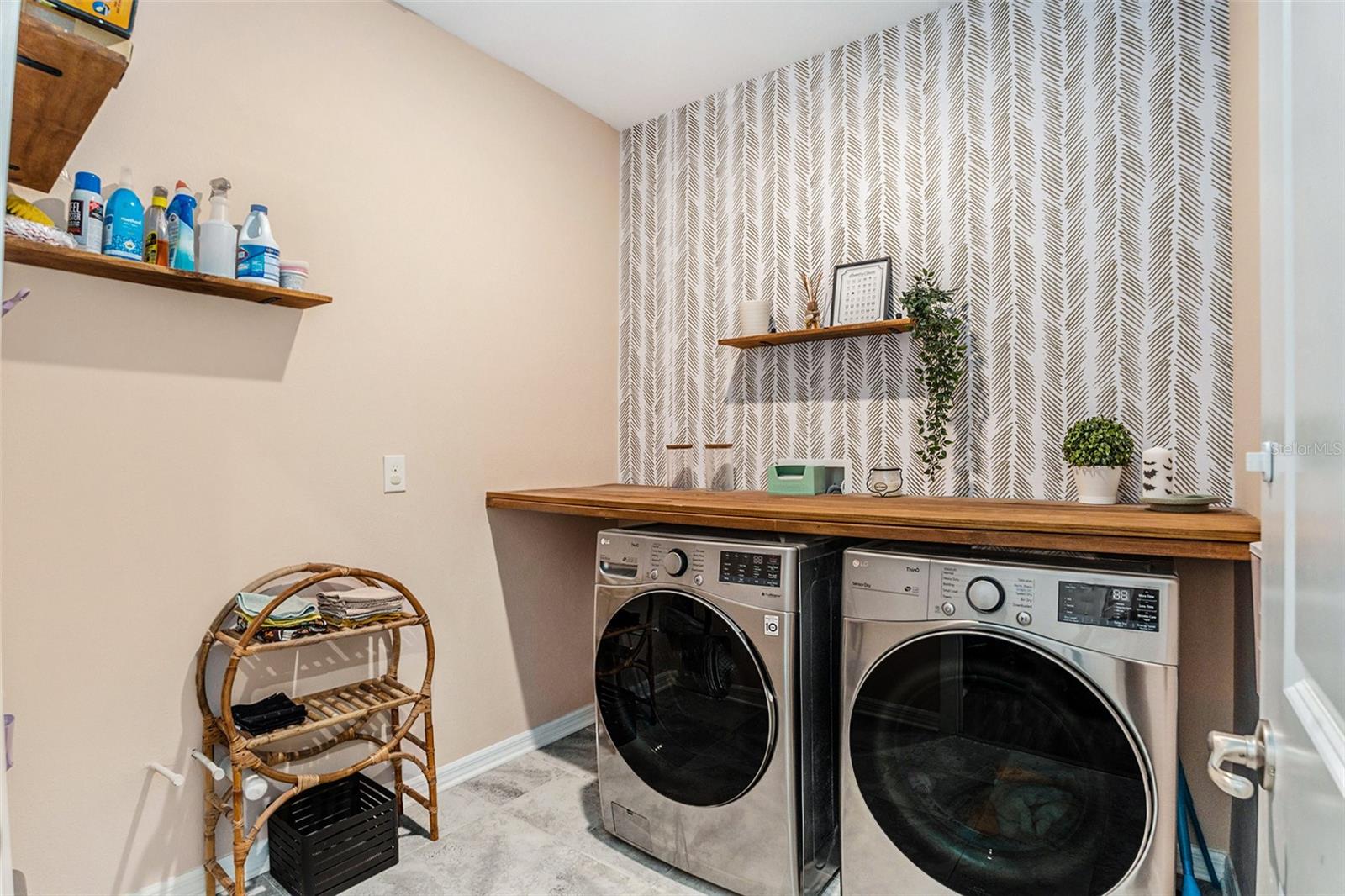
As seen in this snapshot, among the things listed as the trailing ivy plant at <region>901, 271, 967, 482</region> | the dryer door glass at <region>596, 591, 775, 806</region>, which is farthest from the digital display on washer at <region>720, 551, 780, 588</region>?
the trailing ivy plant at <region>901, 271, 967, 482</region>

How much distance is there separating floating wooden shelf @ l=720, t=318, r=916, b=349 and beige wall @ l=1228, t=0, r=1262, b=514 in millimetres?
792

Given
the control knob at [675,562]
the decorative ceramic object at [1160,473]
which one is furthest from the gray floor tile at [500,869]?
the decorative ceramic object at [1160,473]

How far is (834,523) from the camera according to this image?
1701mm

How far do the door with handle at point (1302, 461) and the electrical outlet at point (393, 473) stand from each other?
2054mm

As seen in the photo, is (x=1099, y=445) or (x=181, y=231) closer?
(x=181, y=231)

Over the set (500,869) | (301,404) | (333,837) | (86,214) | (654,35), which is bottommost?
(500,869)

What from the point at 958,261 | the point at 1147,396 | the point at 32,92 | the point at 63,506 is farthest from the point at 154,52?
the point at 1147,396

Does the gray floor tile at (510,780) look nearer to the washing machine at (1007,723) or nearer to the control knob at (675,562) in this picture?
the control knob at (675,562)

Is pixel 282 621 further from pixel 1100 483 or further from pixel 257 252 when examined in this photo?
pixel 1100 483

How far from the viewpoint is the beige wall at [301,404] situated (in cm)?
158

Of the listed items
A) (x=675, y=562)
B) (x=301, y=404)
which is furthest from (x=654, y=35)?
(x=675, y=562)

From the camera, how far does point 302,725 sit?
5.73ft

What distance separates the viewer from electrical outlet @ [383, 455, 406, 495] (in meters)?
2.19

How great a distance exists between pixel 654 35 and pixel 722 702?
2.11 metres
